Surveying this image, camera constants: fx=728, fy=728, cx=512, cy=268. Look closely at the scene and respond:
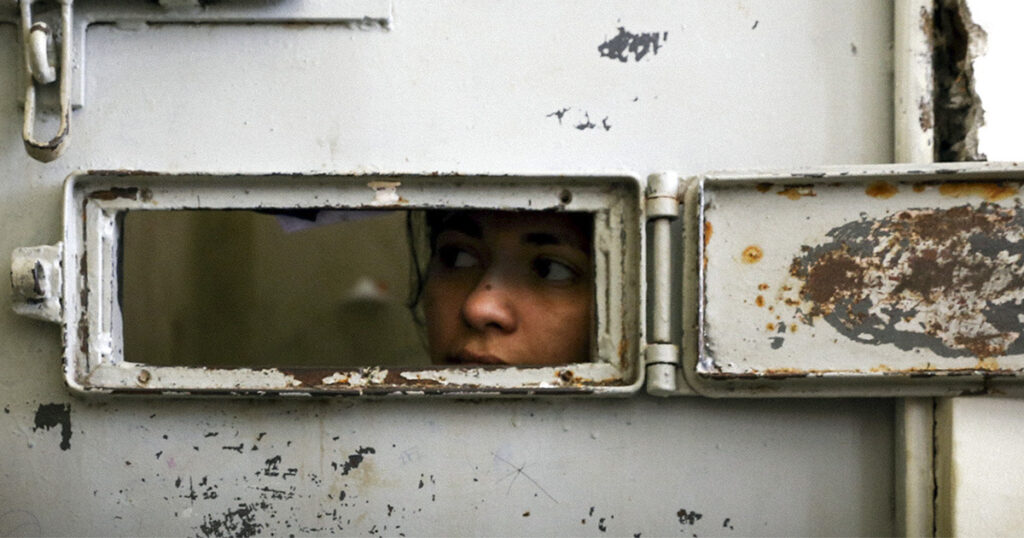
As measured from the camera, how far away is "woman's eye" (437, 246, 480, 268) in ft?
4.25

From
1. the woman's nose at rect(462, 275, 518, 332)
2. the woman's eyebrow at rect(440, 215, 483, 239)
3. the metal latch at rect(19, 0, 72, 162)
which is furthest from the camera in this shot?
the woman's eyebrow at rect(440, 215, 483, 239)

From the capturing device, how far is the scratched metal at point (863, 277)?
908 millimetres

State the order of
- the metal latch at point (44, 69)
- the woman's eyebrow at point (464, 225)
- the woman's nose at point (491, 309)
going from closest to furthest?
the metal latch at point (44, 69)
the woman's nose at point (491, 309)
the woman's eyebrow at point (464, 225)

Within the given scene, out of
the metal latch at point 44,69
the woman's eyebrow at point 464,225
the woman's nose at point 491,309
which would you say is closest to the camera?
the metal latch at point 44,69

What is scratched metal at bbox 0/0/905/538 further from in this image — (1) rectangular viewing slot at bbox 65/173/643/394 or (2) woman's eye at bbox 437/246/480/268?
(2) woman's eye at bbox 437/246/480/268

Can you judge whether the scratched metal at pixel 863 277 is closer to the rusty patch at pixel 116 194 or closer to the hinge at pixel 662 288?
the hinge at pixel 662 288

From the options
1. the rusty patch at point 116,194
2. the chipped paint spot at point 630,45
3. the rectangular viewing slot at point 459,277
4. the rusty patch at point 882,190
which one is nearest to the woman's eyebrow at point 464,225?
the rectangular viewing slot at point 459,277

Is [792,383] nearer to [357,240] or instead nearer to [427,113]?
[427,113]

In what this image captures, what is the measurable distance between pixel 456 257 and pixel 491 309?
0.75 feet

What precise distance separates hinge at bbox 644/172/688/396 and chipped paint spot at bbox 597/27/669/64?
0.17 meters

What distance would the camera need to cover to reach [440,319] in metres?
1.27

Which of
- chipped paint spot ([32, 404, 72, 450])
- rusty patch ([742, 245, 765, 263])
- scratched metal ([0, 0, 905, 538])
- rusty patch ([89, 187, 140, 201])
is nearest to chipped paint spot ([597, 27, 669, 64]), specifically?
scratched metal ([0, 0, 905, 538])

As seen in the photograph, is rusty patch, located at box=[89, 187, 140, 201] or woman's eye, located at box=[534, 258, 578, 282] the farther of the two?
woman's eye, located at box=[534, 258, 578, 282]

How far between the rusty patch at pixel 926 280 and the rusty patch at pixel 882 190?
0.09ft
